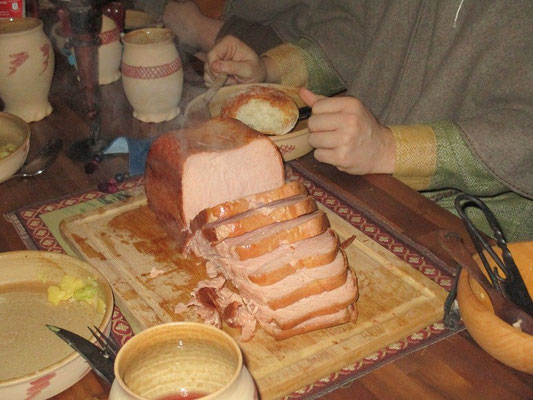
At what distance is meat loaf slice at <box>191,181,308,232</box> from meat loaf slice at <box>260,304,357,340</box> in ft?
1.03

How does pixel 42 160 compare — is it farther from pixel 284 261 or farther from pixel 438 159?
pixel 438 159

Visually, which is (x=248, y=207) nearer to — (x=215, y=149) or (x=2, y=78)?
(x=215, y=149)

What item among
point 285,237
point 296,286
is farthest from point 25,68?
point 296,286

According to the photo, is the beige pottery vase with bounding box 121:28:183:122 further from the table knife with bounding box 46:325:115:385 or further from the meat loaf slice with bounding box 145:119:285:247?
the table knife with bounding box 46:325:115:385

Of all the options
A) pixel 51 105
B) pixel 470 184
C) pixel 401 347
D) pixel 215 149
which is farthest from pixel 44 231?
pixel 470 184

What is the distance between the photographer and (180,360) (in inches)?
37.3

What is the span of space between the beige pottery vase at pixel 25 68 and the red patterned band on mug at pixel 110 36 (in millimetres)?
259

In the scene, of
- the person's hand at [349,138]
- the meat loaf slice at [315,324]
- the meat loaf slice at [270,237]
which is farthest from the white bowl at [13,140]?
the meat loaf slice at [315,324]

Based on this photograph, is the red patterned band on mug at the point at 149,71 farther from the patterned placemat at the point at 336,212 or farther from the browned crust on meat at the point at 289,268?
the browned crust on meat at the point at 289,268

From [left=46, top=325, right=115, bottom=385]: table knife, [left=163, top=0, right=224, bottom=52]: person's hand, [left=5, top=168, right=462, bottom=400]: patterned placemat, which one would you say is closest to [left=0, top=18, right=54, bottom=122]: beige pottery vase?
[left=5, top=168, right=462, bottom=400]: patterned placemat

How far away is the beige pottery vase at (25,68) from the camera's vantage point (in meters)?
2.15

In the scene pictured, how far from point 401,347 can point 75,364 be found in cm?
66

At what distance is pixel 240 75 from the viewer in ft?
8.20

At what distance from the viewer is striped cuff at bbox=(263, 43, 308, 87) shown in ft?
8.51
